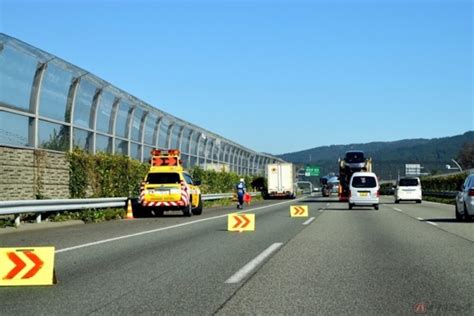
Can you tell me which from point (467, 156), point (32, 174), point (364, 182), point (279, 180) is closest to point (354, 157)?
point (364, 182)

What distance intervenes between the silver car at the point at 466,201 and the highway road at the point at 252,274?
4.29 meters

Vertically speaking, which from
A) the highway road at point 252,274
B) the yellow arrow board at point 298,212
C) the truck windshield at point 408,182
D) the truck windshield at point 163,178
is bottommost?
the highway road at point 252,274

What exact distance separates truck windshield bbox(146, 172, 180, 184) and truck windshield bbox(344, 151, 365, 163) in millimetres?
22478

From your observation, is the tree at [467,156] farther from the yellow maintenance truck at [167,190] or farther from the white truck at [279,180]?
the yellow maintenance truck at [167,190]

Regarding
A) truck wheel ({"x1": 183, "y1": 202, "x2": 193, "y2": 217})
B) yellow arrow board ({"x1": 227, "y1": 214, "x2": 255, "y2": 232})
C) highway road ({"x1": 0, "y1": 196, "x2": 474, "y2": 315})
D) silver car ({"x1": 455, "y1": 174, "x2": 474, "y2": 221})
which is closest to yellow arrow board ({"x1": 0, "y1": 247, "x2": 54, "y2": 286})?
highway road ({"x1": 0, "y1": 196, "x2": 474, "y2": 315})

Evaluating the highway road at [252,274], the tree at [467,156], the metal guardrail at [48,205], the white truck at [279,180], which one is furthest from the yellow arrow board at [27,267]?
the tree at [467,156]

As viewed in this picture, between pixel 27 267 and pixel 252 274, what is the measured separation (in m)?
3.20

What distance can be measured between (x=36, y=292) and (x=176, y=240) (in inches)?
276

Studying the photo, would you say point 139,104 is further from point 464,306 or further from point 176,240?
point 464,306

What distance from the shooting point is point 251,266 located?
1032 centimetres

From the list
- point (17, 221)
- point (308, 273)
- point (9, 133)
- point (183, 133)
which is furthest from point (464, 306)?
point (183, 133)

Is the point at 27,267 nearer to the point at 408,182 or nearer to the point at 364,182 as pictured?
the point at 364,182

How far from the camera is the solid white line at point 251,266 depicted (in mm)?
9078

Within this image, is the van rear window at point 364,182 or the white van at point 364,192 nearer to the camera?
the white van at point 364,192
